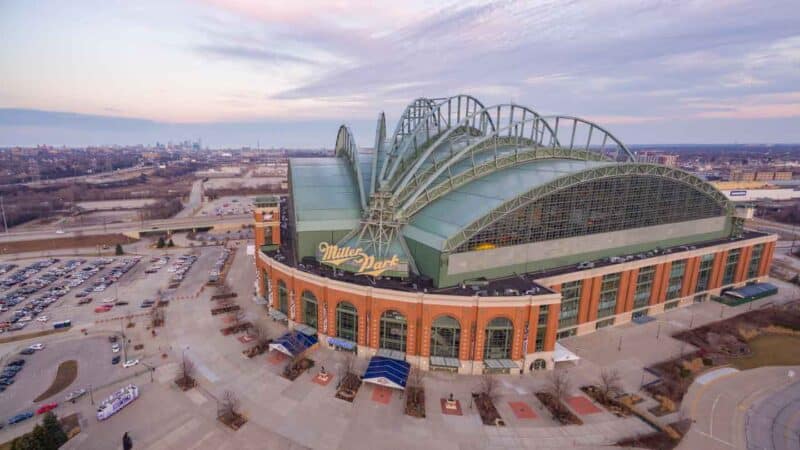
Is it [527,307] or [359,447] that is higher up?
[527,307]

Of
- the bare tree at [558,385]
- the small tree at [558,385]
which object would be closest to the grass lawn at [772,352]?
the bare tree at [558,385]

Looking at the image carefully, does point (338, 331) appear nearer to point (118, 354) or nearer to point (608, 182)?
point (118, 354)

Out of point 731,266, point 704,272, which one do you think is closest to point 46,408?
point 704,272

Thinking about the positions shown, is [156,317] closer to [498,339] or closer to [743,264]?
[498,339]

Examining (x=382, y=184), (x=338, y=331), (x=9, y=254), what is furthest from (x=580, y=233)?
(x=9, y=254)

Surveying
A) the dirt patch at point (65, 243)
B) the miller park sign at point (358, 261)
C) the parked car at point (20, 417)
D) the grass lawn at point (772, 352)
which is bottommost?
the dirt patch at point (65, 243)

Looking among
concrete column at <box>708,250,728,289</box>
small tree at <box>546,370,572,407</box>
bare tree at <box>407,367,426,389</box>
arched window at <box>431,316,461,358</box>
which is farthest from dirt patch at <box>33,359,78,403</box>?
concrete column at <box>708,250,728,289</box>

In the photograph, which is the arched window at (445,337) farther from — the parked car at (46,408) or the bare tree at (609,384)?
the parked car at (46,408)
